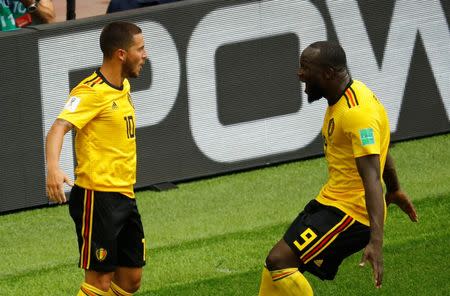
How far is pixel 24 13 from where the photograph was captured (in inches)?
484

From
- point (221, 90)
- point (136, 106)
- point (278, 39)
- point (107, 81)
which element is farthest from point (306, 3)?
point (107, 81)

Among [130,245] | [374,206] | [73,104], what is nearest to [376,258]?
[374,206]

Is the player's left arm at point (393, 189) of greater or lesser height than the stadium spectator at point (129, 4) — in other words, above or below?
above

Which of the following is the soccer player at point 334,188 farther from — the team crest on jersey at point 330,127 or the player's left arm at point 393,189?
the player's left arm at point 393,189

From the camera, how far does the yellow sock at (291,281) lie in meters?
7.63

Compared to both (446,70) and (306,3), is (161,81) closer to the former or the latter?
(306,3)

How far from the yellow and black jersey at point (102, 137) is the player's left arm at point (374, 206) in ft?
5.10

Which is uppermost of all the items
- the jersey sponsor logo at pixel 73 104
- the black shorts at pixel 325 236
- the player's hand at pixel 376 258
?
the jersey sponsor logo at pixel 73 104

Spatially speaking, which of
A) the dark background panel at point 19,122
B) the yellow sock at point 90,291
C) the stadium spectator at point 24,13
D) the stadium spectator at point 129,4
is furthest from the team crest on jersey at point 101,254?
the stadium spectator at point 129,4

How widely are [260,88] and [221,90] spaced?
423 millimetres

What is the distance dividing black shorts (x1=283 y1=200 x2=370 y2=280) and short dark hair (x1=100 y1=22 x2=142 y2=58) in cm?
157

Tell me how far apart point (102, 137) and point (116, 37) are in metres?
0.64

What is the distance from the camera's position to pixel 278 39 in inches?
484

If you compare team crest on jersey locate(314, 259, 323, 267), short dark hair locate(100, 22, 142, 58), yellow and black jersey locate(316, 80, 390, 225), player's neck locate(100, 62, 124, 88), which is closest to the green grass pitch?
team crest on jersey locate(314, 259, 323, 267)
